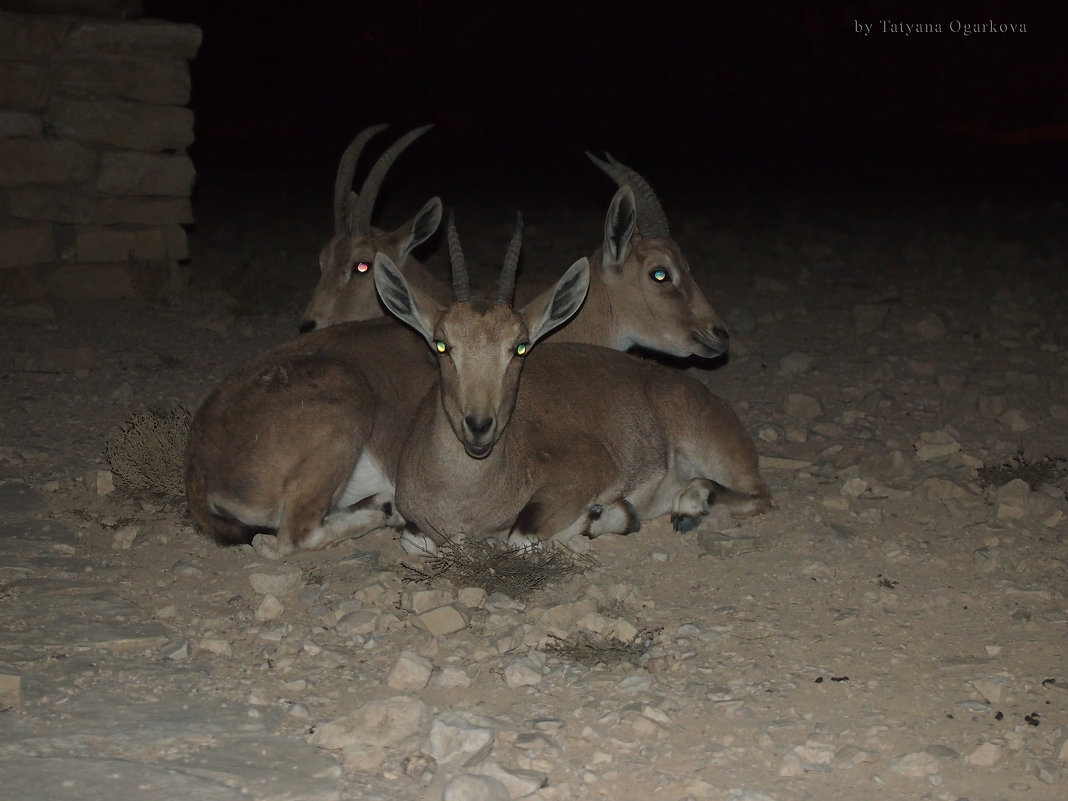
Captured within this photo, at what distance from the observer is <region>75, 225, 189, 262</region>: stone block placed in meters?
11.9

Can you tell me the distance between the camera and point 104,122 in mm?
11680

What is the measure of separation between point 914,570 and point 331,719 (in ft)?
10.2

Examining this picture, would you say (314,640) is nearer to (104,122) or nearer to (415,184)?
(104,122)

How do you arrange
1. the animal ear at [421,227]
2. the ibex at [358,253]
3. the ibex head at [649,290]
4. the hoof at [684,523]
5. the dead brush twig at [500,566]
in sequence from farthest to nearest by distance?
the animal ear at [421,227], the ibex at [358,253], the ibex head at [649,290], the hoof at [684,523], the dead brush twig at [500,566]

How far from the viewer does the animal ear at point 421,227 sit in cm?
945

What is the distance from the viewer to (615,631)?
18.2 ft

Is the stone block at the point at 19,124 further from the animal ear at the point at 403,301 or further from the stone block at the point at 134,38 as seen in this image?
Result: the animal ear at the point at 403,301

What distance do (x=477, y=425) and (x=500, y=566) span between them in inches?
28.1

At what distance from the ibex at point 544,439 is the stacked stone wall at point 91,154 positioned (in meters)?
5.73

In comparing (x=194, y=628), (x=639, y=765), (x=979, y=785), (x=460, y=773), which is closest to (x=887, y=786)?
(x=979, y=785)

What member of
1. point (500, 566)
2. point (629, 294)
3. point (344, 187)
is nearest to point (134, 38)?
point (344, 187)

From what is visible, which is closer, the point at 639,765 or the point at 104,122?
the point at 639,765

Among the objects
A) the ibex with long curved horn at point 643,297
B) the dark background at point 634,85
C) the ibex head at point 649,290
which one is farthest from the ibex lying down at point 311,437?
the dark background at point 634,85

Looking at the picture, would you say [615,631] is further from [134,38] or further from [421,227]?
[134,38]
